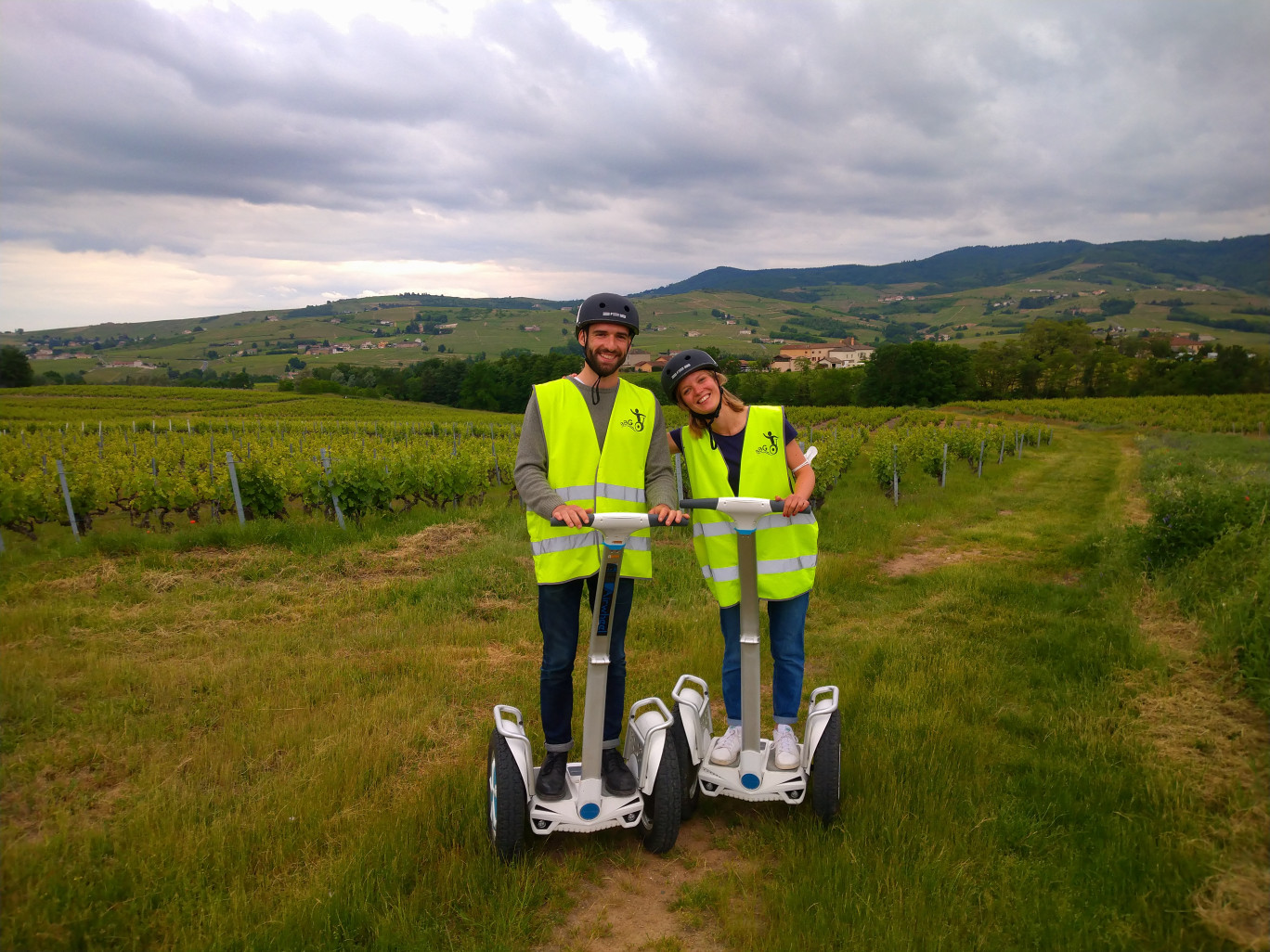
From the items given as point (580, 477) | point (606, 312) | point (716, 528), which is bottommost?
point (716, 528)

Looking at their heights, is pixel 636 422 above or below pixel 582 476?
above

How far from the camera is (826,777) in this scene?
3152mm

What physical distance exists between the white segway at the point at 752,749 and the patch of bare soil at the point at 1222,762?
1.42 m

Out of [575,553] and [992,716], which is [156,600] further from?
[992,716]

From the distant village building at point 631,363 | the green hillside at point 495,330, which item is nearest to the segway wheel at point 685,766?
the distant village building at point 631,363

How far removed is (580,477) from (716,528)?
0.76 meters

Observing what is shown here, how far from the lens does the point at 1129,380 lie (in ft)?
Answer: 215

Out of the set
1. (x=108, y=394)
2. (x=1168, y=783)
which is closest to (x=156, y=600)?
(x=1168, y=783)

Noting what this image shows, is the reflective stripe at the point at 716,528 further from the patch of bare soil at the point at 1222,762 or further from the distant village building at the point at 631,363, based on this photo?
the patch of bare soil at the point at 1222,762

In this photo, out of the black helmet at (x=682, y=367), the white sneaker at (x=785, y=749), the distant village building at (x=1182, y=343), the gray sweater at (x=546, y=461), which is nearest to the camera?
the gray sweater at (x=546, y=461)

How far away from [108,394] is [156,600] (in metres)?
69.2

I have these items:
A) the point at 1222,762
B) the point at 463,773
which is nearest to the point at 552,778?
the point at 463,773

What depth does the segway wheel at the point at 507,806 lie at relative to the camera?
2936mm

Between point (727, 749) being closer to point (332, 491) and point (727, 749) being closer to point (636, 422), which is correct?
point (636, 422)
